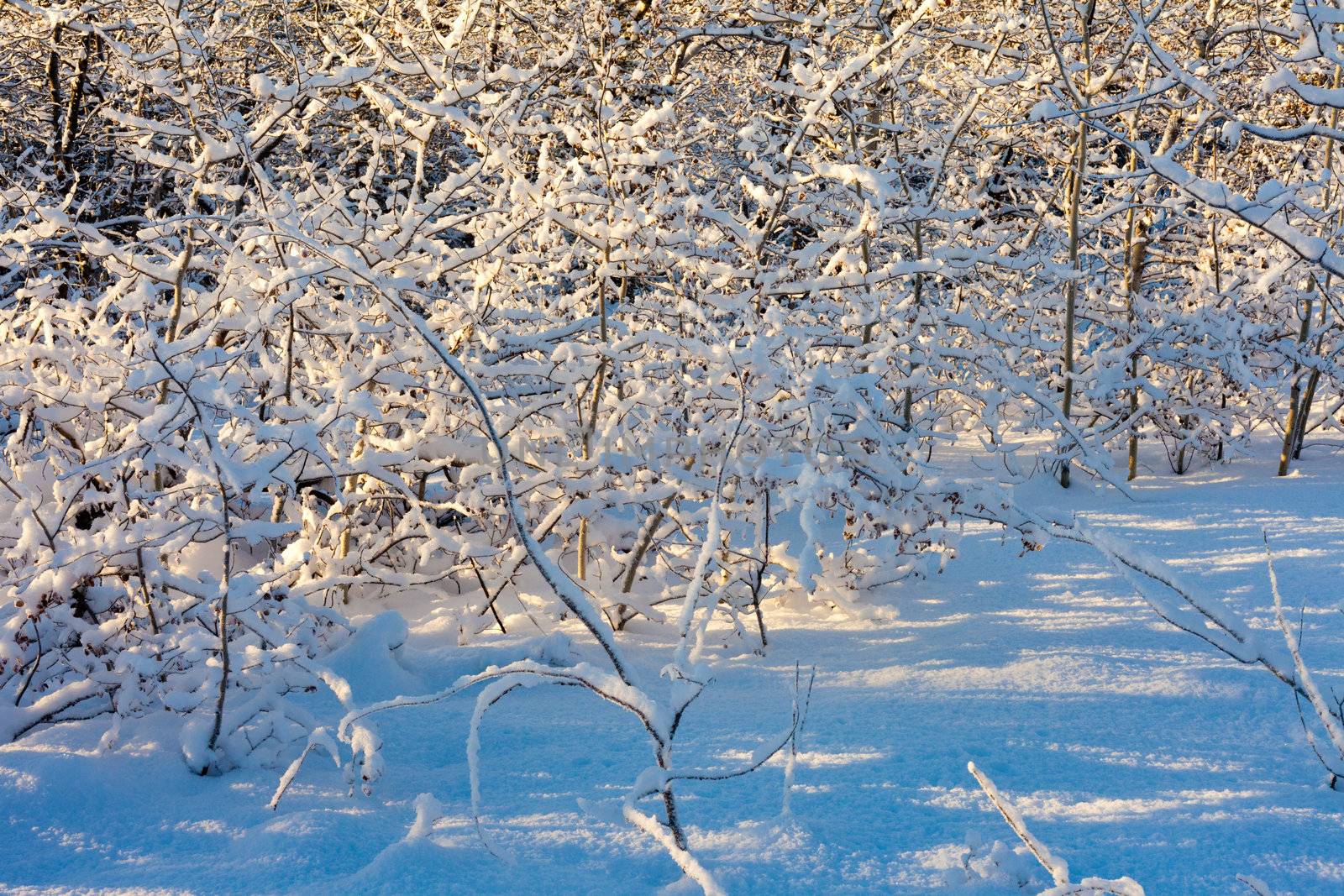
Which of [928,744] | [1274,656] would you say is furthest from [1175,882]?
[928,744]

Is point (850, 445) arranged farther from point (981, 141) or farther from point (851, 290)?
point (981, 141)

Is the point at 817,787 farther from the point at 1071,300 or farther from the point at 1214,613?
the point at 1071,300

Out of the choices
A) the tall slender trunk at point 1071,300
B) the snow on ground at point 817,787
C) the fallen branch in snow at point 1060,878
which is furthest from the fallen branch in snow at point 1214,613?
the tall slender trunk at point 1071,300

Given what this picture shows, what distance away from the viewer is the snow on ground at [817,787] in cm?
175

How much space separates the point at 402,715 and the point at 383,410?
1.49 metres

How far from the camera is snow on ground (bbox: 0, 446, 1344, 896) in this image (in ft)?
5.73

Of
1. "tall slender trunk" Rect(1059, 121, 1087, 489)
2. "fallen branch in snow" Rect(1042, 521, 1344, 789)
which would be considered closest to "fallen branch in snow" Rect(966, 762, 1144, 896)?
"fallen branch in snow" Rect(1042, 521, 1344, 789)

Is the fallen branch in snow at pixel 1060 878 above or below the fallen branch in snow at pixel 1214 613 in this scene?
below

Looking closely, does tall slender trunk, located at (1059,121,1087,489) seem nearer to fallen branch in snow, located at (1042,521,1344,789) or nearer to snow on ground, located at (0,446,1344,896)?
snow on ground, located at (0,446,1344,896)

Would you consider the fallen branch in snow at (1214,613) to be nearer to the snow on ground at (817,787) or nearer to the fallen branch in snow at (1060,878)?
the fallen branch in snow at (1060,878)

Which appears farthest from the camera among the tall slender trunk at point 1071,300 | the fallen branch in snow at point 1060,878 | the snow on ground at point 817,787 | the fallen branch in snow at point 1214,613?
the tall slender trunk at point 1071,300

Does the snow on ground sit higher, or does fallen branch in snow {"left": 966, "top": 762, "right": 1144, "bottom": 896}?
fallen branch in snow {"left": 966, "top": 762, "right": 1144, "bottom": 896}

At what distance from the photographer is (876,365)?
3.64 metres

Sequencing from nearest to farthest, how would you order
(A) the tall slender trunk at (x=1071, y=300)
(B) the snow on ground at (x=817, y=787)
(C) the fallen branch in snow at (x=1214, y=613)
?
1. (C) the fallen branch in snow at (x=1214, y=613)
2. (B) the snow on ground at (x=817, y=787)
3. (A) the tall slender trunk at (x=1071, y=300)
